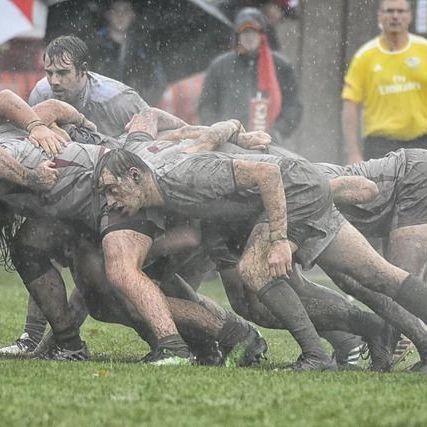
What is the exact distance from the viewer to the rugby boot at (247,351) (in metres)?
8.83

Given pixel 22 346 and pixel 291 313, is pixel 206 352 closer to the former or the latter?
pixel 291 313

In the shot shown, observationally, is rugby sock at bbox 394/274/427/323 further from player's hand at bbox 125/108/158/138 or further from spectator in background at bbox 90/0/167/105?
spectator in background at bbox 90/0/167/105

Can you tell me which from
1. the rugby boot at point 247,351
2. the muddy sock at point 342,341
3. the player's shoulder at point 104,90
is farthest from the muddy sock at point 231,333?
the player's shoulder at point 104,90

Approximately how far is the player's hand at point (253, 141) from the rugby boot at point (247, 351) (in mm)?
966

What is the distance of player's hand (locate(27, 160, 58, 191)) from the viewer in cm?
849

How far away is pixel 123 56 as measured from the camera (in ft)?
45.8

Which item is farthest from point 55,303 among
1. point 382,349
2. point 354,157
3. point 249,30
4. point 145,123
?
point 249,30

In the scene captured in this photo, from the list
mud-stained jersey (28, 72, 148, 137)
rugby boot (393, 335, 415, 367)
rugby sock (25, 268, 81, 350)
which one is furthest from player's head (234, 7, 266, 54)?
rugby sock (25, 268, 81, 350)

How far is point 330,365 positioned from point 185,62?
22.1 ft

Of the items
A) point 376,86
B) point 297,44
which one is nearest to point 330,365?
point 376,86

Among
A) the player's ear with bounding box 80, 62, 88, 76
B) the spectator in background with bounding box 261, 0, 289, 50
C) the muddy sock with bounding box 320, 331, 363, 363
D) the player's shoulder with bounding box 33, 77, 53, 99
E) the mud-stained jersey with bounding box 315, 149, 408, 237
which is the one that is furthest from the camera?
the spectator in background with bounding box 261, 0, 289, 50

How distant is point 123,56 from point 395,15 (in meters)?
3.08

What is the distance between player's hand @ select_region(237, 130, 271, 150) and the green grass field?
4.07 ft

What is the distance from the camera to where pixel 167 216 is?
8.64 meters
